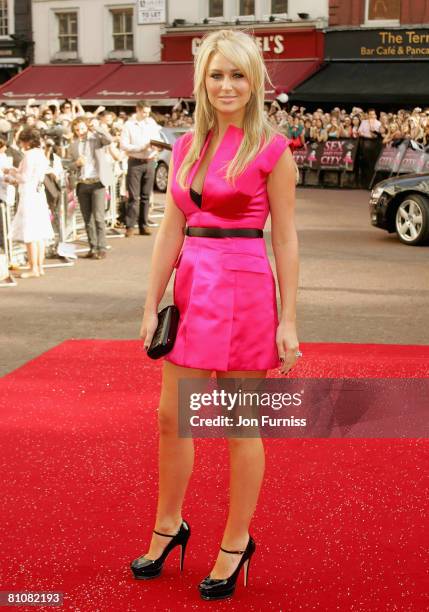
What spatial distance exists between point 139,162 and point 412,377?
9194mm

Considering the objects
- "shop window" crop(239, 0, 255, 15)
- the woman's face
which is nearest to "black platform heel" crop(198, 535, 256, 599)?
the woman's face

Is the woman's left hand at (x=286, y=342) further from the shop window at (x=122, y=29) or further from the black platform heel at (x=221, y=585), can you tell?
the shop window at (x=122, y=29)

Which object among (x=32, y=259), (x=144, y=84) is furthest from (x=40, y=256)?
(x=144, y=84)

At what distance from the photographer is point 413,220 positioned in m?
15.2

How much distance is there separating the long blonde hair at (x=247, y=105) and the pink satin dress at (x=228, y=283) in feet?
0.13

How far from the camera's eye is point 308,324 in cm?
952

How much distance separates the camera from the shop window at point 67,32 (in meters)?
39.1

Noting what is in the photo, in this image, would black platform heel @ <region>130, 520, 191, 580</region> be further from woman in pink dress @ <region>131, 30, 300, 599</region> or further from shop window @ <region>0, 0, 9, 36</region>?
shop window @ <region>0, 0, 9, 36</region>

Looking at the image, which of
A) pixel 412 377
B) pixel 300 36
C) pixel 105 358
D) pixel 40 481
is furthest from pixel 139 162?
pixel 300 36

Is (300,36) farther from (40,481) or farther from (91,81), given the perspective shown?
(40,481)

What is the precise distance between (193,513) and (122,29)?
117 ft

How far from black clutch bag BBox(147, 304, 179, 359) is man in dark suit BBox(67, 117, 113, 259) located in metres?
9.91

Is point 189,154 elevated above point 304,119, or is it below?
above

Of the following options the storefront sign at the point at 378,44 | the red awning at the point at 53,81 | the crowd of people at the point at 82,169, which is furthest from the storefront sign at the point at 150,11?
the crowd of people at the point at 82,169
